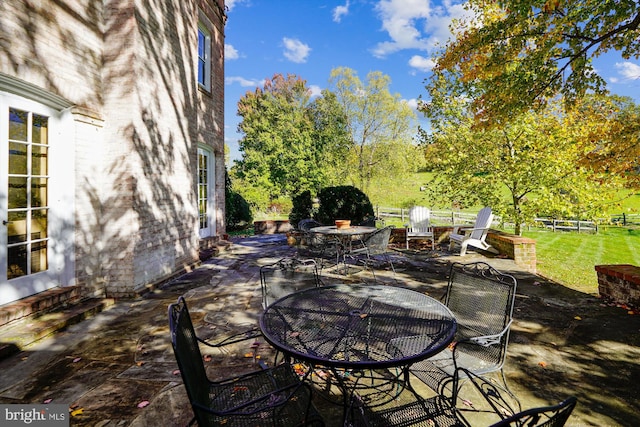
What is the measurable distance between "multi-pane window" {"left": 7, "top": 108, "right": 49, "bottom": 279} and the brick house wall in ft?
1.12

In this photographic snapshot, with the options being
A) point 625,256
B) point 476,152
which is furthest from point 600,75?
point 625,256

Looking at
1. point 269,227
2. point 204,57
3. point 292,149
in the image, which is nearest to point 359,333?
point 204,57

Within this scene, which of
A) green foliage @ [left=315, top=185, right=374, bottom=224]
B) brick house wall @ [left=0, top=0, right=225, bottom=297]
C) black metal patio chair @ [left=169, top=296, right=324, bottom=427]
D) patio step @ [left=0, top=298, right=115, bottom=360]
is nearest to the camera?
black metal patio chair @ [left=169, top=296, right=324, bottom=427]

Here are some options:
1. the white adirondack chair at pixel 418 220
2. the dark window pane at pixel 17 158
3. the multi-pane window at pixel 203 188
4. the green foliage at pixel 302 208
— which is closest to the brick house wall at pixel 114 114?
the dark window pane at pixel 17 158

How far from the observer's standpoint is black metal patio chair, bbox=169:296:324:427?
52.2 inches

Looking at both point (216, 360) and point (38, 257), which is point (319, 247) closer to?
point (216, 360)

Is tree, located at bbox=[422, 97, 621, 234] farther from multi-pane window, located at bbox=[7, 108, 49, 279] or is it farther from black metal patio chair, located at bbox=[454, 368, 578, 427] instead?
multi-pane window, located at bbox=[7, 108, 49, 279]

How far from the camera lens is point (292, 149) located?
22.9 meters

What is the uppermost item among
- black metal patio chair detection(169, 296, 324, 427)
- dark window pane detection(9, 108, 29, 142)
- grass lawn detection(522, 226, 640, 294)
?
dark window pane detection(9, 108, 29, 142)

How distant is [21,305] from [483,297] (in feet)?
15.1

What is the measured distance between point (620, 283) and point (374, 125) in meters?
18.7

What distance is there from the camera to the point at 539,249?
10.6 m

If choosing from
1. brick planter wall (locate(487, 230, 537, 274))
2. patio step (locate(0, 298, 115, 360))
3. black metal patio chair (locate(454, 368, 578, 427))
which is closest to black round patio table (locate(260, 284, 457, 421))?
black metal patio chair (locate(454, 368, 578, 427))

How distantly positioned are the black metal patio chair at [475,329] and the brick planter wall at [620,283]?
8.89 feet
